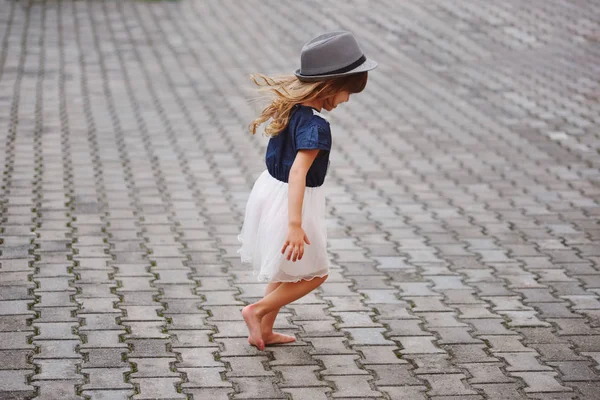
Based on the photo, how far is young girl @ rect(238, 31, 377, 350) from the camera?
13.5ft

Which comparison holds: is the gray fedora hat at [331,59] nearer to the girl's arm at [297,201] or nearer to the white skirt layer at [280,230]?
the girl's arm at [297,201]

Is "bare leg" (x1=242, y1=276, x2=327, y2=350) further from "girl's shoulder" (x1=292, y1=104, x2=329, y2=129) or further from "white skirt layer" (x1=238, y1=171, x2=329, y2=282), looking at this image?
"girl's shoulder" (x1=292, y1=104, x2=329, y2=129)

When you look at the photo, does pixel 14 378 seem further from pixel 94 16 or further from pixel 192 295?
pixel 94 16

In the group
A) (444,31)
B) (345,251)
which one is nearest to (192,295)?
(345,251)

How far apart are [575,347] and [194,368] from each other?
187cm

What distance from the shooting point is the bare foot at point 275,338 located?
14.9 feet

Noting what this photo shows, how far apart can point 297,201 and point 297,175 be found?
11 centimetres

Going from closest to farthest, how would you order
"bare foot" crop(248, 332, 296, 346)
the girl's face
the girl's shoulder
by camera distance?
the girl's shoulder, the girl's face, "bare foot" crop(248, 332, 296, 346)

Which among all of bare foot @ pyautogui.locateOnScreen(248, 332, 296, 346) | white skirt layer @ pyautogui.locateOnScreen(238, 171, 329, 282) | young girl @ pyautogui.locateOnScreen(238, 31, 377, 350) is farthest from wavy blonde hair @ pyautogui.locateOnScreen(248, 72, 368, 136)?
bare foot @ pyautogui.locateOnScreen(248, 332, 296, 346)

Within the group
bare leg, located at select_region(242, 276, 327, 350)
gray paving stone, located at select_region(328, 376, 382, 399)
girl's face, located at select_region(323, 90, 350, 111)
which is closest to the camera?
gray paving stone, located at select_region(328, 376, 382, 399)

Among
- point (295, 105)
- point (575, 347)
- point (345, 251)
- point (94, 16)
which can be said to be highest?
point (295, 105)

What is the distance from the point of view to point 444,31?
15.1 m

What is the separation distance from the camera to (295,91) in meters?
4.23

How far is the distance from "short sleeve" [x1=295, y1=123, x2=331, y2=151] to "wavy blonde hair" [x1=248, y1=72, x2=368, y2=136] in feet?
0.42
